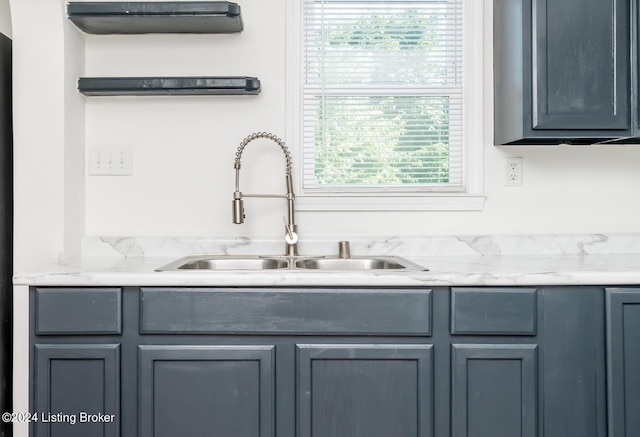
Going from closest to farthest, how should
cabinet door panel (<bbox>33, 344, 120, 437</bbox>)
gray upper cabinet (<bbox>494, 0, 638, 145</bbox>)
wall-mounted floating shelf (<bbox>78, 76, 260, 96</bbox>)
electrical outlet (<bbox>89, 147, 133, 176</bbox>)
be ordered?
cabinet door panel (<bbox>33, 344, 120, 437</bbox>) → gray upper cabinet (<bbox>494, 0, 638, 145</bbox>) → wall-mounted floating shelf (<bbox>78, 76, 260, 96</bbox>) → electrical outlet (<bbox>89, 147, 133, 176</bbox>)

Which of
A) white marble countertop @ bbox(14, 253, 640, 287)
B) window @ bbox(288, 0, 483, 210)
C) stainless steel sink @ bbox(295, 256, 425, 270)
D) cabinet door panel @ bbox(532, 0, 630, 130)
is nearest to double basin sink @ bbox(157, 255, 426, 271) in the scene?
stainless steel sink @ bbox(295, 256, 425, 270)

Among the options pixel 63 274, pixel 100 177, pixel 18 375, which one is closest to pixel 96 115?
pixel 100 177

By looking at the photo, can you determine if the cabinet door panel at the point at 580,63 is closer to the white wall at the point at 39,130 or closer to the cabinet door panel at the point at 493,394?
the cabinet door panel at the point at 493,394

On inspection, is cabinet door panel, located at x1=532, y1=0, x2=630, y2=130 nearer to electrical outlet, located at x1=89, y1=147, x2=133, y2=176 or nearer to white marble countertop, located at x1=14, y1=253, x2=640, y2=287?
white marble countertop, located at x1=14, y1=253, x2=640, y2=287

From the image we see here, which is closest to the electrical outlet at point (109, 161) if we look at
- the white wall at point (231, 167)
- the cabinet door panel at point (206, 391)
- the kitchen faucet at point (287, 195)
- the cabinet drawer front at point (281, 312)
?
the white wall at point (231, 167)

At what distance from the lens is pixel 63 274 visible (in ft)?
5.09

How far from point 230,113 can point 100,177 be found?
59 cm

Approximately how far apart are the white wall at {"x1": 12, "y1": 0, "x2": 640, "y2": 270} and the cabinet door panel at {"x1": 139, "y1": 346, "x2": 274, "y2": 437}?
73cm

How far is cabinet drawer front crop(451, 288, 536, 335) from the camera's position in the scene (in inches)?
60.8

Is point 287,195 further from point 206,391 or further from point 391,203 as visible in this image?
point 206,391

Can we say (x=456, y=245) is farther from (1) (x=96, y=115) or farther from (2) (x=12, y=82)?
(2) (x=12, y=82)

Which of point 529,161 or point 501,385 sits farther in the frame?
point 529,161

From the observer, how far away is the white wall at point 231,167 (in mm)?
2170

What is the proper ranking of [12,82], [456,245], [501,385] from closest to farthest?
[501,385]
[12,82]
[456,245]
